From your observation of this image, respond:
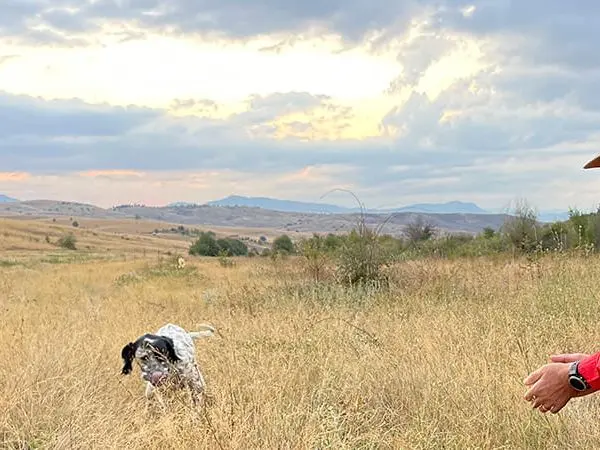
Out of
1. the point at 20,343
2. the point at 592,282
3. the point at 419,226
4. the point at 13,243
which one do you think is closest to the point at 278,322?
the point at 20,343

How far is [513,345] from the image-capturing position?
5750 millimetres

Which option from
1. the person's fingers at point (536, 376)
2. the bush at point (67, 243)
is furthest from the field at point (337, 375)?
the bush at point (67, 243)

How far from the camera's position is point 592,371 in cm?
234

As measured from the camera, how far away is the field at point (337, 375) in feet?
13.5

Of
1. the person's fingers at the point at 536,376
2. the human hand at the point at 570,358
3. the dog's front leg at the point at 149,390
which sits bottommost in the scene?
the dog's front leg at the point at 149,390

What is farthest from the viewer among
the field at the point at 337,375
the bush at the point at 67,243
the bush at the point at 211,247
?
the bush at the point at 67,243

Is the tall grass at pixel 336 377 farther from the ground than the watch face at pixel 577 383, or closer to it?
closer to it

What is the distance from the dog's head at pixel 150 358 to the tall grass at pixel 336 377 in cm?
24

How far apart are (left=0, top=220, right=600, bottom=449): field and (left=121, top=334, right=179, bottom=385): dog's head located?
0.85 feet

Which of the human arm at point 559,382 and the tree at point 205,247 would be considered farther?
the tree at point 205,247

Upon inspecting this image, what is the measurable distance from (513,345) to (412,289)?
5.12 meters

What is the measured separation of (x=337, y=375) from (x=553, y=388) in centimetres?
308

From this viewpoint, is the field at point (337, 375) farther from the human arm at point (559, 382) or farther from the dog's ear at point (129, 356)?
the human arm at point (559, 382)

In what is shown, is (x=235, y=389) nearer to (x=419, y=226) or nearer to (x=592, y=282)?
(x=592, y=282)
